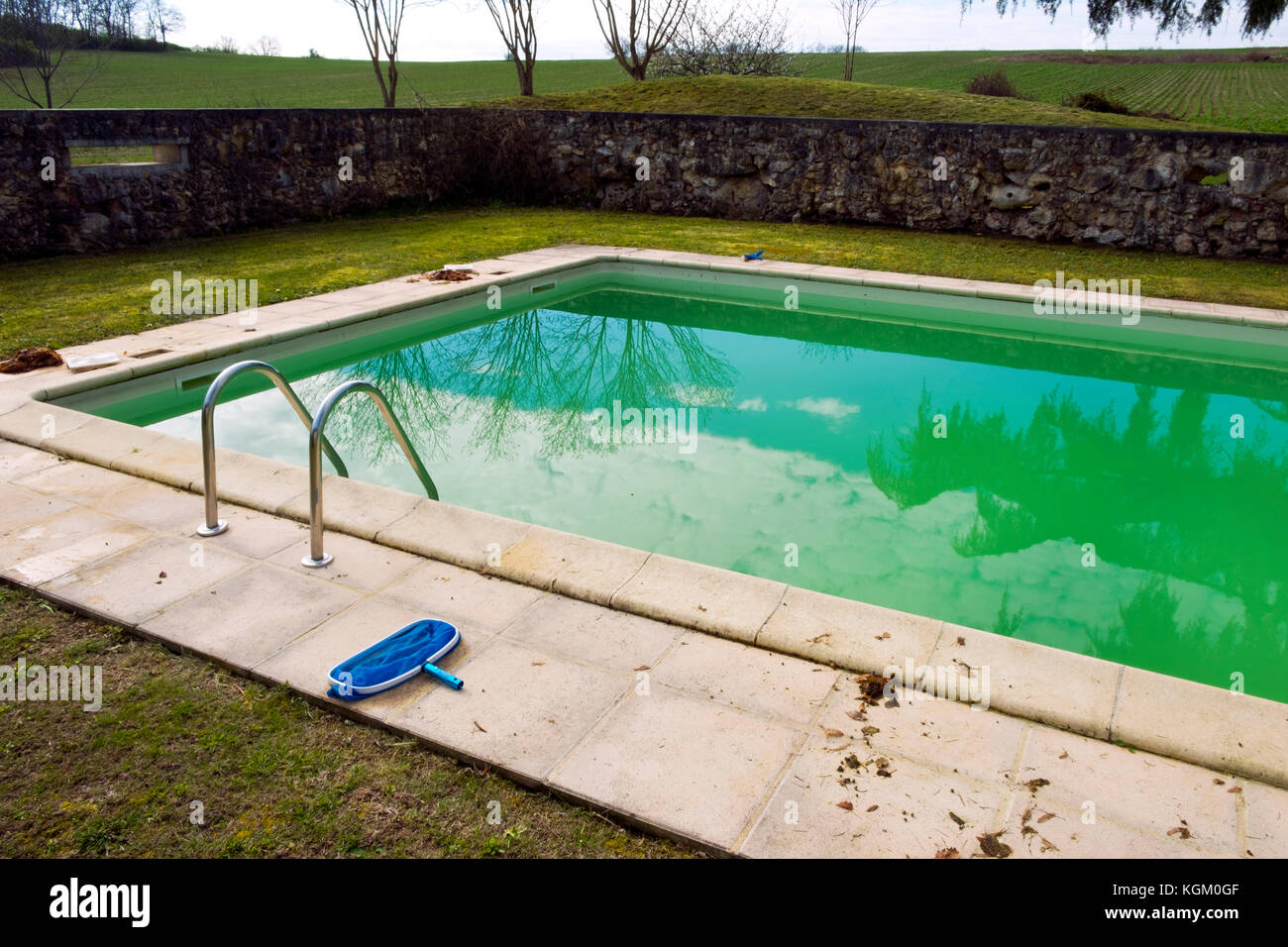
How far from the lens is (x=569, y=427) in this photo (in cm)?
646

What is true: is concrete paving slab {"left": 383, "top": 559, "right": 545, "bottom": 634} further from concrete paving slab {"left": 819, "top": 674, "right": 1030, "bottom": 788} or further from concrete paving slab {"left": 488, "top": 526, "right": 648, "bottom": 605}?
concrete paving slab {"left": 819, "top": 674, "right": 1030, "bottom": 788}

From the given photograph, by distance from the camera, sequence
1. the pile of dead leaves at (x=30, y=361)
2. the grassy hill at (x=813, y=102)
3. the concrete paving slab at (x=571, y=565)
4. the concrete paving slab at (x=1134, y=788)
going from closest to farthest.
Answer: the concrete paving slab at (x=1134, y=788) → the concrete paving slab at (x=571, y=565) → the pile of dead leaves at (x=30, y=361) → the grassy hill at (x=813, y=102)

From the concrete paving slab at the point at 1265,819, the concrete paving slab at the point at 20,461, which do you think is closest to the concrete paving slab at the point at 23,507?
the concrete paving slab at the point at 20,461

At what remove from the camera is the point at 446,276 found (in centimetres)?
923

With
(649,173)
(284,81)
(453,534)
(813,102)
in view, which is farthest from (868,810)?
(284,81)

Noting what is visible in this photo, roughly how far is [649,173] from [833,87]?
4.35 meters

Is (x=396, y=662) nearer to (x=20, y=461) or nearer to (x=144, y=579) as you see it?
(x=144, y=579)

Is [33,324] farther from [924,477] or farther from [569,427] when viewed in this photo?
[924,477]

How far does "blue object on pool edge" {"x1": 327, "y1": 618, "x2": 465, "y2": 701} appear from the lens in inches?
115

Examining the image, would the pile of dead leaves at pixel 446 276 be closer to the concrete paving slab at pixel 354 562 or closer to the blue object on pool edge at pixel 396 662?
the concrete paving slab at pixel 354 562

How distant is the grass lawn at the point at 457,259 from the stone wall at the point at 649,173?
0.32 metres

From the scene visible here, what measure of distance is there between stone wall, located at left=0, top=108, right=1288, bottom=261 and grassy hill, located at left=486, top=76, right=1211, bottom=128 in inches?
69.2

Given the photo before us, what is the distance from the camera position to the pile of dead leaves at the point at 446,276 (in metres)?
9.16
